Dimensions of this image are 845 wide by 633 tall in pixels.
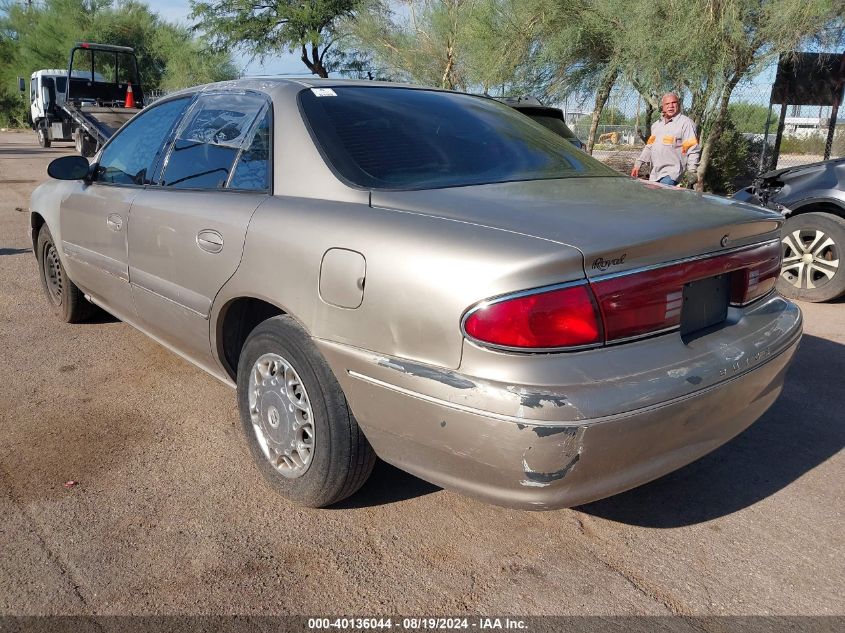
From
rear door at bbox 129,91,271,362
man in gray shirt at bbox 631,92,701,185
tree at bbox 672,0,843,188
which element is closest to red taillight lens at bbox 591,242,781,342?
rear door at bbox 129,91,271,362

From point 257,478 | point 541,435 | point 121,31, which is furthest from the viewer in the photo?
point 121,31

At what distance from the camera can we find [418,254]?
2.23 meters

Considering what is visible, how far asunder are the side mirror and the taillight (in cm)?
315

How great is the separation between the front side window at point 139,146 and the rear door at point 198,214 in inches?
7.4

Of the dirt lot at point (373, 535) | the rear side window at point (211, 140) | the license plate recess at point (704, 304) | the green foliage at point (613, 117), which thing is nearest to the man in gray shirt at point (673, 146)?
the dirt lot at point (373, 535)

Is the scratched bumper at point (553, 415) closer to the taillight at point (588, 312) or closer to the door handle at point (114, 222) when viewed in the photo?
the taillight at point (588, 312)

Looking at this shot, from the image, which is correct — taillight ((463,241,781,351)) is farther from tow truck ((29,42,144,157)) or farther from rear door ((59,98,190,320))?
tow truck ((29,42,144,157))

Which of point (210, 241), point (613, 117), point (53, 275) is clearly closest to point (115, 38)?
point (613, 117)

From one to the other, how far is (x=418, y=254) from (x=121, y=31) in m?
45.9

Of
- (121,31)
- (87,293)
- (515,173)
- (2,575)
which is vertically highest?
(121,31)

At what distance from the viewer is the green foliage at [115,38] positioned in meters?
40.9

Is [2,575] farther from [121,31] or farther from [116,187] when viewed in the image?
[121,31]

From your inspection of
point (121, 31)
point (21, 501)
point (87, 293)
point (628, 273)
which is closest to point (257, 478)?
point (21, 501)

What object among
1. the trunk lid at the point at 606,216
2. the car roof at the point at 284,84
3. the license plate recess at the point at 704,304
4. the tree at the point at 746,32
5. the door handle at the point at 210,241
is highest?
the tree at the point at 746,32
